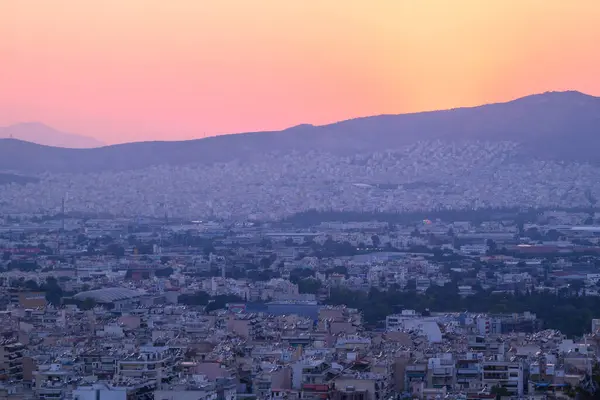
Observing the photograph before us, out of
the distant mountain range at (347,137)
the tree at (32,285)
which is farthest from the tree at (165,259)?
the distant mountain range at (347,137)

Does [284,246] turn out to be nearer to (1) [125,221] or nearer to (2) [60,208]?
(1) [125,221]

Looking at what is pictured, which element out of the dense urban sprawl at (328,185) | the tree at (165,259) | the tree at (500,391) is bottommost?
the tree at (165,259)

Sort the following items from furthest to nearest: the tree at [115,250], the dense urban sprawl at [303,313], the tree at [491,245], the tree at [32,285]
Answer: the tree at [115,250] → the tree at [491,245] → the tree at [32,285] → the dense urban sprawl at [303,313]

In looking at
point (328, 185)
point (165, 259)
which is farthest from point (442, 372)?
point (328, 185)

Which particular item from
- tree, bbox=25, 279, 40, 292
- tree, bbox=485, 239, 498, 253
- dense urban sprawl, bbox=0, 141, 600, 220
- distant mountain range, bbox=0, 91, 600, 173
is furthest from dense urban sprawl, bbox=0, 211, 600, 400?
distant mountain range, bbox=0, 91, 600, 173

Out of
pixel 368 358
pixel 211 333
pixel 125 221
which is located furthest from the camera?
pixel 125 221

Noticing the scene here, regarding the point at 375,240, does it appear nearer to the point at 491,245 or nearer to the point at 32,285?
the point at 491,245

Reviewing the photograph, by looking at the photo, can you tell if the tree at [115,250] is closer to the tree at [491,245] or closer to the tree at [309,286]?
the tree at [491,245]

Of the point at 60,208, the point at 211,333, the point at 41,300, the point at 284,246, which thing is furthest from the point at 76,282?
the point at 60,208

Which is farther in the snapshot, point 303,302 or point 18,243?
point 18,243
